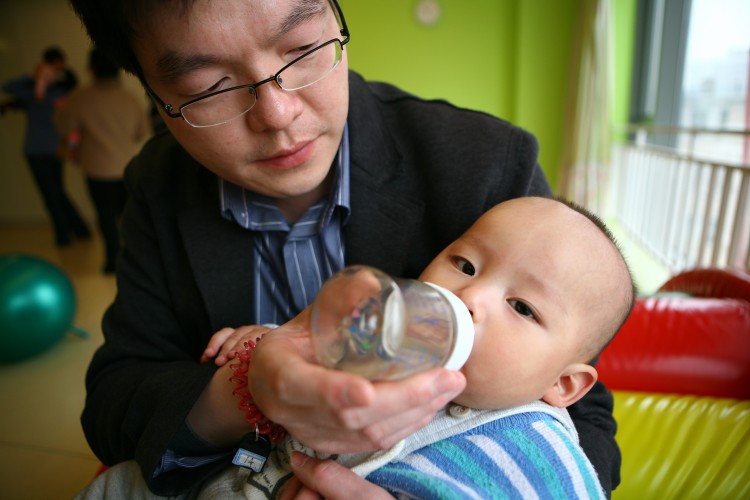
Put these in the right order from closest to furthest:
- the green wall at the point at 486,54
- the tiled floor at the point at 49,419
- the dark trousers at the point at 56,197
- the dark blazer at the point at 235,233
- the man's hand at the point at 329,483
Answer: the man's hand at the point at 329,483 → the dark blazer at the point at 235,233 → the tiled floor at the point at 49,419 → the green wall at the point at 486,54 → the dark trousers at the point at 56,197

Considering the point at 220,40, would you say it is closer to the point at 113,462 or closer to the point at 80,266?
the point at 113,462

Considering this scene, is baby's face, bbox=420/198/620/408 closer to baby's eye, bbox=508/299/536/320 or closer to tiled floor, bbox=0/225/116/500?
baby's eye, bbox=508/299/536/320

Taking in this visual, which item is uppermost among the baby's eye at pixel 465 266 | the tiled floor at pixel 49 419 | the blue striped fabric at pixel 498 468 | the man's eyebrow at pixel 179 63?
the man's eyebrow at pixel 179 63

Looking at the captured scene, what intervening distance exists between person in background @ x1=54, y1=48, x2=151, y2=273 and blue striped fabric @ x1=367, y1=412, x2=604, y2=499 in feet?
14.5

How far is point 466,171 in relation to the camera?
1134 mm

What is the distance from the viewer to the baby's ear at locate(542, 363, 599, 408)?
3.22 ft

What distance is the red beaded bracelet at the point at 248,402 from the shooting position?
0.83m

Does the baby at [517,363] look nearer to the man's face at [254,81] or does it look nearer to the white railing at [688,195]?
the man's face at [254,81]

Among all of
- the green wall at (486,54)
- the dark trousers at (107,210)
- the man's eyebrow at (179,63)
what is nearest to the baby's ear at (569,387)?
the man's eyebrow at (179,63)

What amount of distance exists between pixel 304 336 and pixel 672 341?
162cm

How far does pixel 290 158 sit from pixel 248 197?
0.90 ft

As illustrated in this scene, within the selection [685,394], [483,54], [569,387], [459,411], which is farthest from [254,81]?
[483,54]

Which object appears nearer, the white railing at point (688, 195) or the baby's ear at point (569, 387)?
the baby's ear at point (569, 387)

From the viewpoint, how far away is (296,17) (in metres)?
0.84
